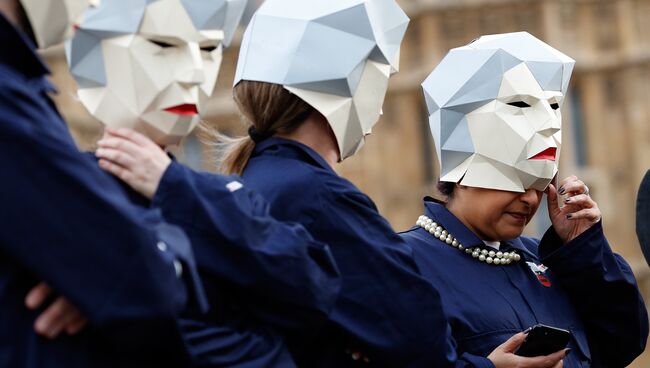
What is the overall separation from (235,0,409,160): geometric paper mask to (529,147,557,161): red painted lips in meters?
0.80

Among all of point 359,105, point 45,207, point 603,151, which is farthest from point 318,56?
point 603,151

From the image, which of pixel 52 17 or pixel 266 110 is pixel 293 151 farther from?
pixel 52 17

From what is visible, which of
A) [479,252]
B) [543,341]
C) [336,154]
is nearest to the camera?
[336,154]

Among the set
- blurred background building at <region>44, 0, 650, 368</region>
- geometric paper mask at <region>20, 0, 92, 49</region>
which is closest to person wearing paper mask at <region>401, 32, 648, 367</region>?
geometric paper mask at <region>20, 0, 92, 49</region>

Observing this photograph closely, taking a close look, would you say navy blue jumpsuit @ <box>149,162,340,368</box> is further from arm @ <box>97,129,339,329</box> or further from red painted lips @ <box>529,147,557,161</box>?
red painted lips @ <box>529,147,557,161</box>

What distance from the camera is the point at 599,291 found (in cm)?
506

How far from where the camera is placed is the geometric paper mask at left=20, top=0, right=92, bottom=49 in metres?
3.32

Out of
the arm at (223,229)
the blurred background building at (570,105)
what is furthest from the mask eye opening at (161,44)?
the blurred background building at (570,105)

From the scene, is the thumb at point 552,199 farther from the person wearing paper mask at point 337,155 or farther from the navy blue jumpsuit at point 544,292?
the person wearing paper mask at point 337,155

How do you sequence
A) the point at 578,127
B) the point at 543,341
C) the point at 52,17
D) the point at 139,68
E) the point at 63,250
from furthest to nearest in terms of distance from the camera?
1. the point at 578,127
2. the point at 543,341
3. the point at 139,68
4. the point at 52,17
5. the point at 63,250

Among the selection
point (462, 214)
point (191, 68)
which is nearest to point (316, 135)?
point (191, 68)

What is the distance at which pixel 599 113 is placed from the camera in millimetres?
22016

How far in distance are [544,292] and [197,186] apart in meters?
1.75

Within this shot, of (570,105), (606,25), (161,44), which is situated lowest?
(570,105)
